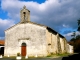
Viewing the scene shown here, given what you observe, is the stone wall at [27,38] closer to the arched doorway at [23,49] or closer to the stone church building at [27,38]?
the stone church building at [27,38]

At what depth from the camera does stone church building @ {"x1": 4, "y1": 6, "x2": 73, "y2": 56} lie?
3203 cm

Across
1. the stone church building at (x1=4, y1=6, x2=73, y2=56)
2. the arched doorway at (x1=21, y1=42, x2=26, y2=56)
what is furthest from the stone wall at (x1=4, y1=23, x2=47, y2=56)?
the arched doorway at (x1=21, y1=42, x2=26, y2=56)

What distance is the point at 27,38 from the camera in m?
33.3

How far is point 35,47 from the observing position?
3228 cm

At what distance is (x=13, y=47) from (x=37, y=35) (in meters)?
6.03

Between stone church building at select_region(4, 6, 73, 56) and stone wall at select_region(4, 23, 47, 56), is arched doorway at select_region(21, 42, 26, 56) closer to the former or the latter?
stone church building at select_region(4, 6, 73, 56)

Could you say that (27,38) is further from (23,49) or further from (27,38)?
(23,49)

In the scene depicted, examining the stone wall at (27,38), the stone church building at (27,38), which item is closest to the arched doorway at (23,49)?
the stone church building at (27,38)

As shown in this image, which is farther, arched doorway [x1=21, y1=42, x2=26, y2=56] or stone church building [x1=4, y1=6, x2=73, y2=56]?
arched doorway [x1=21, y1=42, x2=26, y2=56]

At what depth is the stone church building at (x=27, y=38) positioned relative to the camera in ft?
105

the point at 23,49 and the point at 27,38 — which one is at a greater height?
the point at 27,38

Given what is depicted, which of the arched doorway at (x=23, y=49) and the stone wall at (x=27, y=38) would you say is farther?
the arched doorway at (x=23, y=49)

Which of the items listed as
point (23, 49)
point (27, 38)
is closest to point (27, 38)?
point (27, 38)

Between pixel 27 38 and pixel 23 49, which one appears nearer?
pixel 27 38
